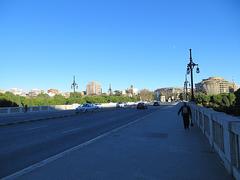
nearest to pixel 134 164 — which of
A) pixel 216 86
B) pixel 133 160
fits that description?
pixel 133 160

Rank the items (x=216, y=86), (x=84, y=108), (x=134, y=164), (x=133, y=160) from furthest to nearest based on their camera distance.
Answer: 1. (x=216, y=86)
2. (x=84, y=108)
3. (x=133, y=160)
4. (x=134, y=164)

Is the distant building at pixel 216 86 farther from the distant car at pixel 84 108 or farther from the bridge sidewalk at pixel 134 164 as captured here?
the bridge sidewalk at pixel 134 164

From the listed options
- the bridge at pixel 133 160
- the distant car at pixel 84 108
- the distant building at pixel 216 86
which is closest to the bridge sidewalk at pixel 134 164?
the bridge at pixel 133 160

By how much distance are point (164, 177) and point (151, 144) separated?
646 cm

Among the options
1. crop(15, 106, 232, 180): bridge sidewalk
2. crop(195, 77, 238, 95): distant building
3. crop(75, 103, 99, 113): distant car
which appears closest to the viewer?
crop(15, 106, 232, 180): bridge sidewalk

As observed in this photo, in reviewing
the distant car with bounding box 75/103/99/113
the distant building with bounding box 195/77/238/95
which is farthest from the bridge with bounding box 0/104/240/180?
the distant building with bounding box 195/77/238/95

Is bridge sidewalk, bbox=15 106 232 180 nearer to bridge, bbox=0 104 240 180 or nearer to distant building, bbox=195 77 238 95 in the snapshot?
bridge, bbox=0 104 240 180

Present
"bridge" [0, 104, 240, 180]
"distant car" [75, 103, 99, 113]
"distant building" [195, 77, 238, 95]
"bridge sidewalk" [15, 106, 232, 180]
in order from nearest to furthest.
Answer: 1. "bridge" [0, 104, 240, 180]
2. "bridge sidewalk" [15, 106, 232, 180]
3. "distant car" [75, 103, 99, 113]
4. "distant building" [195, 77, 238, 95]

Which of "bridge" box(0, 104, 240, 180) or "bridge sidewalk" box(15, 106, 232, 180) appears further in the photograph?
"bridge sidewalk" box(15, 106, 232, 180)

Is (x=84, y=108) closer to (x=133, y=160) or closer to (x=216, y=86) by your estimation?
(x=133, y=160)

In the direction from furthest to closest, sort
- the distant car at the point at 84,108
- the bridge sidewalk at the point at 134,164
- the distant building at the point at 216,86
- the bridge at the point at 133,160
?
1. the distant building at the point at 216,86
2. the distant car at the point at 84,108
3. the bridge sidewalk at the point at 134,164
4. the bridge at the point at 133,160

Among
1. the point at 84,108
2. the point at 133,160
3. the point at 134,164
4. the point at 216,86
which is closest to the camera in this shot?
the point at 134,164

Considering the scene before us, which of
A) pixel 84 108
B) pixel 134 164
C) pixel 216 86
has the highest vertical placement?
pixel 216 86

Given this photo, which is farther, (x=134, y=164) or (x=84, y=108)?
(x=84, y=108)
